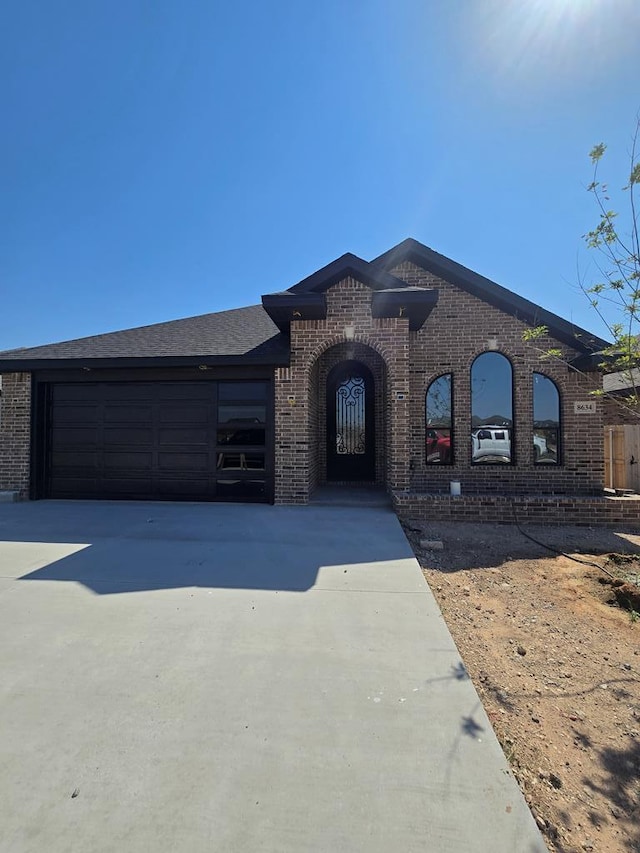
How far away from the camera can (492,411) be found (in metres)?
8.31

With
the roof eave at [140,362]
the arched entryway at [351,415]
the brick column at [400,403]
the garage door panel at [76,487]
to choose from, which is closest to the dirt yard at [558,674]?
the brick column at [400,403]

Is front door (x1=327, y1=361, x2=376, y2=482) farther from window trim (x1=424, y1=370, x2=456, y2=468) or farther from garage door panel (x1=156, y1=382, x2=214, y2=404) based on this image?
garage door panel (x1=156, y1=382, x2=214, y2=404)

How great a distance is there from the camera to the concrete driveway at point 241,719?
1581mm

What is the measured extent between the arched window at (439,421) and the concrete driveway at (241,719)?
4.52 m

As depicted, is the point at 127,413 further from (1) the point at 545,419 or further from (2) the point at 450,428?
(1) the point at 545,419

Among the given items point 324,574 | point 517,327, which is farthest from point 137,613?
point 517,327

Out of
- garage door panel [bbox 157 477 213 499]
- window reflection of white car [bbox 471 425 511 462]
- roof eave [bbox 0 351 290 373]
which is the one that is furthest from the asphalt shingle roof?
window reflection of white car [bbox 471 425 511 462]

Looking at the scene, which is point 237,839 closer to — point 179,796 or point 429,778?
point 179,796

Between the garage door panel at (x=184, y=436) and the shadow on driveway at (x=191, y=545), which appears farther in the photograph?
the garage door panel at (x=184, y=436)

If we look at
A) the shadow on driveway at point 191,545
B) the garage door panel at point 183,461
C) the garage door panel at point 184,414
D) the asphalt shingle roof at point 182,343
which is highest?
the asphalt shingle roof at point 182,343

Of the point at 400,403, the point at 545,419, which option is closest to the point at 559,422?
the point at 545,419

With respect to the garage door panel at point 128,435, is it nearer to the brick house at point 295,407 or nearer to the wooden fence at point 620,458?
the brick house at point 295,407

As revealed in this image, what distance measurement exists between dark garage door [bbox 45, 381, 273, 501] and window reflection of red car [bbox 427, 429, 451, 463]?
325 centimetres

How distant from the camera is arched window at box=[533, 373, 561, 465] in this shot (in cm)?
820
